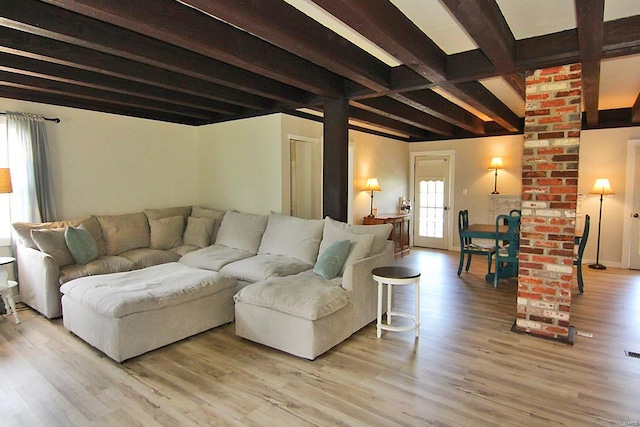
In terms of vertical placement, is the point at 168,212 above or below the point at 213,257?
above

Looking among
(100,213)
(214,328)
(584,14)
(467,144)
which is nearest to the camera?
(584,14)

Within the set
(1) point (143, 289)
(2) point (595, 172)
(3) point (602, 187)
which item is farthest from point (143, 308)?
(2) point (595, 172)

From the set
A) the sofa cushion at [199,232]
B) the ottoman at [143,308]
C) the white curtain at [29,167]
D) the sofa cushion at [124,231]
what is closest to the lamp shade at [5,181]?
the white curtain at [29,167]

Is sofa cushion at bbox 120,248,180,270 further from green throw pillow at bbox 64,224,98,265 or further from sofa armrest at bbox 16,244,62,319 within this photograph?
sofa armrest at bbox 16,244,62,319

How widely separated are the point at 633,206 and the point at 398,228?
375 cm

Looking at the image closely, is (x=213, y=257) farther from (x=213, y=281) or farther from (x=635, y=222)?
(x=635, y=222)

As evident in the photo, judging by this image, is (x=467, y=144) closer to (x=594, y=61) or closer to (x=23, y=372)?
(x=594, y=61)

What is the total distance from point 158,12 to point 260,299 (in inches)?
86.2

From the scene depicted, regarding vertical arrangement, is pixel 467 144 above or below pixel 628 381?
above

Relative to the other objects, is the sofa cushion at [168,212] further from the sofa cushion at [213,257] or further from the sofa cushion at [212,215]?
the sofa cushion at [213,257]

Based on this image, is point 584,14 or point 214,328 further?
point 214,328

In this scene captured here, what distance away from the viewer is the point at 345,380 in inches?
104

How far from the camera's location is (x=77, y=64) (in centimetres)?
307

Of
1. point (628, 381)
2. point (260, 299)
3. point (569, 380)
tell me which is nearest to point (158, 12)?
point (260, 299)
